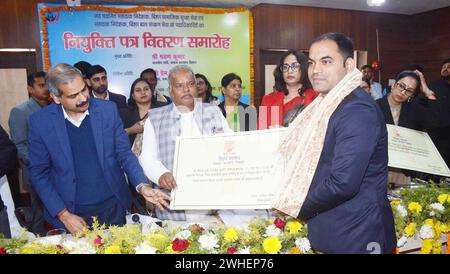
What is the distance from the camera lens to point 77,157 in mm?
2137

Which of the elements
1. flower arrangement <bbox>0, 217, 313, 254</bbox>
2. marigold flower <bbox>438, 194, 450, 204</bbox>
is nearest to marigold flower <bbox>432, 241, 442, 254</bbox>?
marigold flower <bbox>438, 194, 450, 204</bbox>

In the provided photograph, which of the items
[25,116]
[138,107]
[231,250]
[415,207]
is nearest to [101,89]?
[138,107]

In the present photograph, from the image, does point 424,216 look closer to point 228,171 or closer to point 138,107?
point 228,171

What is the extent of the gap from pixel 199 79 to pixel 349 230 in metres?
3.58

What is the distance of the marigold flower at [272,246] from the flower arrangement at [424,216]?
73 centimetres

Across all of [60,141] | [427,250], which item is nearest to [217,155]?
[60,141]

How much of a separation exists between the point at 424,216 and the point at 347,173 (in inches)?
42.4

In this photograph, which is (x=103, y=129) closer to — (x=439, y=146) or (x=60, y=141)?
(x=60, y=141)

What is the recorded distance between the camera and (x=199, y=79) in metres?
4.64

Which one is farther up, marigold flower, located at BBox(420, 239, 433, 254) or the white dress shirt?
the white dress shirt

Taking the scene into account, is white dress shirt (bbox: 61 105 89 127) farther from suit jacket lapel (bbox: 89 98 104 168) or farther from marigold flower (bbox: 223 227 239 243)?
marigold flower (bbox: 223 227 239 243)

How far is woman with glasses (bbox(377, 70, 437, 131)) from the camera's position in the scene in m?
2.91

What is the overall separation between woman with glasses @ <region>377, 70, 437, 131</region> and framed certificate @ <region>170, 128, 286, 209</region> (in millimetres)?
1662

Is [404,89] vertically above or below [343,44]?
below
